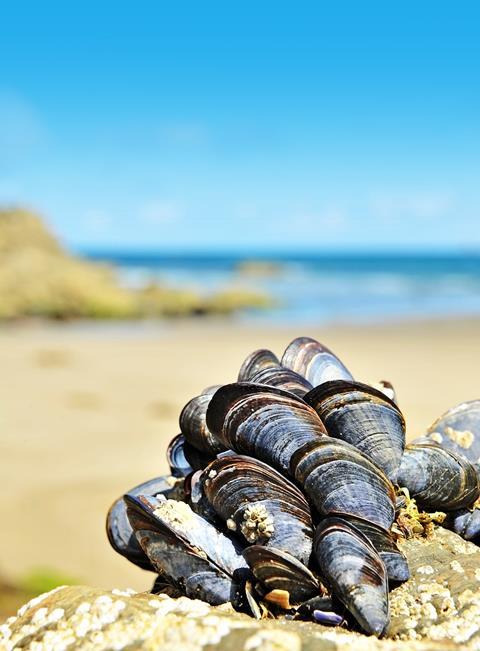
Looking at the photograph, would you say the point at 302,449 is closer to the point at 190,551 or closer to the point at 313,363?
the point at 190,551

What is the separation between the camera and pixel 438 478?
2545mm

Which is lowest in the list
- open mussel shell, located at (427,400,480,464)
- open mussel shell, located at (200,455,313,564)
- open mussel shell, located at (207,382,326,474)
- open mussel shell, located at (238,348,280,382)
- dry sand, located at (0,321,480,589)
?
dry sand, located at (0,321,480,589)

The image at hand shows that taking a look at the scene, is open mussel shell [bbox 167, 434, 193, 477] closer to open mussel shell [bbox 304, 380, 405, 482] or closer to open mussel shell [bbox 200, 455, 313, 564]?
open mussel shell [bbox 200, 455, 313, 564]

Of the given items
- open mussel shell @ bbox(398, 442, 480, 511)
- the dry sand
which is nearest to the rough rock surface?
open mussel shell @ bbox(398, 442, 480, 511)

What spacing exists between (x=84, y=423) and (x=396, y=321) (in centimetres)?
1629

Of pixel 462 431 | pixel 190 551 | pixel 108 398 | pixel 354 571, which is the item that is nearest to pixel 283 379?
pixel 462 431

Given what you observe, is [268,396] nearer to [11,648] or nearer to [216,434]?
Answer: [216,434]

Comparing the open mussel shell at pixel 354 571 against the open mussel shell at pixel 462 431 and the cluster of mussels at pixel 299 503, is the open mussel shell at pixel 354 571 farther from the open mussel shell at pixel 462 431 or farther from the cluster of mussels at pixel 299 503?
the open mussel shell at pixel 462 431

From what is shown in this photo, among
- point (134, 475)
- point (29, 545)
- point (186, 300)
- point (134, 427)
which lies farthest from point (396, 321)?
point (29, 545)

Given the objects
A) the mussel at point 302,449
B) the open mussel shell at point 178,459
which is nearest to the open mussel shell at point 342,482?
the mussel at point 302,449

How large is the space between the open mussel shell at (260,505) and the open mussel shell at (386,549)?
173 millimetres

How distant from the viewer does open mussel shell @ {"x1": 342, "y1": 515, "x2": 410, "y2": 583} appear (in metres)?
2.24

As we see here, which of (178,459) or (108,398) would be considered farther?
(108,398)

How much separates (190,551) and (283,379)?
0.89 m
